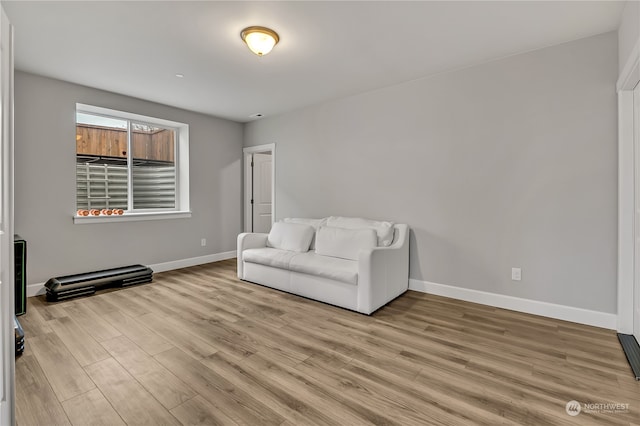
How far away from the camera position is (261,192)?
20.2ft

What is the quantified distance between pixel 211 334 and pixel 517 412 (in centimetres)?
214

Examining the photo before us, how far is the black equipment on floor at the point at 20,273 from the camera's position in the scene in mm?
2867

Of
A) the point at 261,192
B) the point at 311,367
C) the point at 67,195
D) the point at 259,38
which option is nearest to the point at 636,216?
the point at 311,367

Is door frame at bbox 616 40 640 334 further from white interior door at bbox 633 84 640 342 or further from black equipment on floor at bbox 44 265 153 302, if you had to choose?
black equipment on floor at bbox 44 265 153 302

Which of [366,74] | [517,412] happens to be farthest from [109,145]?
[517,412]

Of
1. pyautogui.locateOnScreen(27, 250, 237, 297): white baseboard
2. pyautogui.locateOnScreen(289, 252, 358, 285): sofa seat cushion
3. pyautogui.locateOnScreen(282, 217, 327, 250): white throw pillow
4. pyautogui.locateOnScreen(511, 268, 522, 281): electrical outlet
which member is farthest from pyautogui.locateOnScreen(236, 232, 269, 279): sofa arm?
pyautogui.locateOnScreen(511, 268, 522, 281): electrical outlet

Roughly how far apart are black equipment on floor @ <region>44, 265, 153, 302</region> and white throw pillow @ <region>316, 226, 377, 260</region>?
2.34 m

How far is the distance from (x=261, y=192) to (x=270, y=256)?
2587 millimetres

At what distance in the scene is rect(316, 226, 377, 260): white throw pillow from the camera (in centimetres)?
352

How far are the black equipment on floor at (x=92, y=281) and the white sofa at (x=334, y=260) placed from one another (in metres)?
1.28

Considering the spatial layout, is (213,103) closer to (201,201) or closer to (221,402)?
(201,201)

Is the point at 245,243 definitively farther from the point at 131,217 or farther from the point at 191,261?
the point at 131,217

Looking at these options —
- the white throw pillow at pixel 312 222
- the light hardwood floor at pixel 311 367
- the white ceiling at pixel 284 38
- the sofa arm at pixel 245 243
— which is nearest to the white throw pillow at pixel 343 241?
the white throw pillow at pixel 312 222

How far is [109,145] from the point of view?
437cm
